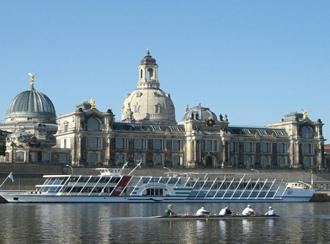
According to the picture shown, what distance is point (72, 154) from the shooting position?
156 m

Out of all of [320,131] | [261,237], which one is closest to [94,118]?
[320,131]

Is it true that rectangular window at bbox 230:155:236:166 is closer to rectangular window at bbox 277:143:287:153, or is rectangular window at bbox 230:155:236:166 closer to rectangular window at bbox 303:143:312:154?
rectangular window at bbox 277:143:287:153

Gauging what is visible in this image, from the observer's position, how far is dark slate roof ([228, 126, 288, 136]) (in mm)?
173663

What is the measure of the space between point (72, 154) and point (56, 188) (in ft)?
141

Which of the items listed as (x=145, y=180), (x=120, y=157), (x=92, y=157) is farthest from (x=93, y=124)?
(x=145, y=180)

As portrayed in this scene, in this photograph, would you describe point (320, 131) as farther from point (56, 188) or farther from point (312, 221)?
point (312, 221)

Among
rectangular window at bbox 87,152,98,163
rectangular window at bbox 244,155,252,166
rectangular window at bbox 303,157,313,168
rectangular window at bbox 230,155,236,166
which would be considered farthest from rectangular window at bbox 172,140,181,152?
rectangular window at bbox 303,157,313,168

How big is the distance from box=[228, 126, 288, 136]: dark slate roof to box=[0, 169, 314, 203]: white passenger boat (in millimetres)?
46338

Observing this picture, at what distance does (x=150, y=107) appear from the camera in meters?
194

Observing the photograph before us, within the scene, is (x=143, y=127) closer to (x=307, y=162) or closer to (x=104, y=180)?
(x=307, y=162)

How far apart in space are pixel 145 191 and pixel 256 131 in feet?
212

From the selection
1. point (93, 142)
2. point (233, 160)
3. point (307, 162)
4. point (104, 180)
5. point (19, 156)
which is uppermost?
point (93, 142)

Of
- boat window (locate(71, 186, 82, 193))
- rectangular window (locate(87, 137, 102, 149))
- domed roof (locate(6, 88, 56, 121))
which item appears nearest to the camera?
boat window (locate(71, 186, 82, 193))

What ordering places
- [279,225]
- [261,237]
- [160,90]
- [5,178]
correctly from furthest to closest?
[160,90] → [5,178] → [279,225] → [261,237]
